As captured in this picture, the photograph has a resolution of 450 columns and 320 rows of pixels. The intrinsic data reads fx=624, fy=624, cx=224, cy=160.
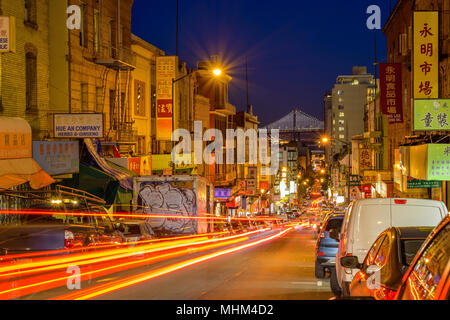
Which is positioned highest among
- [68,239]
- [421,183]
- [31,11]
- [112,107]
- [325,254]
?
[31,11]

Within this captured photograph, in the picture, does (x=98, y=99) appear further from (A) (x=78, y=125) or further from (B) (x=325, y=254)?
(B) (x=325, y=254)

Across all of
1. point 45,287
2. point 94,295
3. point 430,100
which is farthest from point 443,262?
point 430,100

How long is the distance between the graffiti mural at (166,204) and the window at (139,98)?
13.3m

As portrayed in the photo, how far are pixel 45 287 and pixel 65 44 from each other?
61.6 feet

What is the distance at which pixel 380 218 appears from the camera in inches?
429

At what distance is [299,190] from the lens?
180m

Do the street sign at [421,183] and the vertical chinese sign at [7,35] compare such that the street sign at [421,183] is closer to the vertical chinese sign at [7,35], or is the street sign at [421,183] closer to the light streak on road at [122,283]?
the light streak on road at [122,283]

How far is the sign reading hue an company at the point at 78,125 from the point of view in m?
26.9

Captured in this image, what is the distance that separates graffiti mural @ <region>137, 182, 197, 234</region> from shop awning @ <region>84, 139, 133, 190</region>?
3241 mm

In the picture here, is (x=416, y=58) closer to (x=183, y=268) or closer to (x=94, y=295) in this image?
(x=183, y=268)

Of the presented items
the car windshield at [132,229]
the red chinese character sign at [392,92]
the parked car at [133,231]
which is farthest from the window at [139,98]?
the car windshield at [132,229]

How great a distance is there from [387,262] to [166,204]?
769 inches

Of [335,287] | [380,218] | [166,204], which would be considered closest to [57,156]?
[166,204]

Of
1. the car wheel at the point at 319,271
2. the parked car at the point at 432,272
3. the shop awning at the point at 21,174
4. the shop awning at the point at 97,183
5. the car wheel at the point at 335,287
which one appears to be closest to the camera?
the parked car at the point at 432,272
